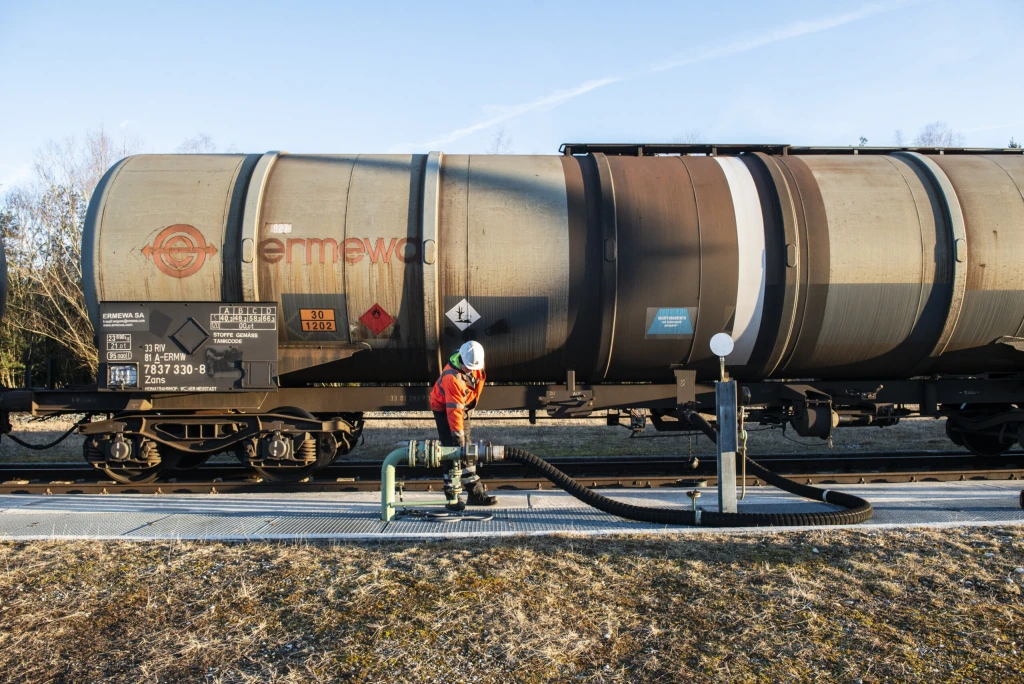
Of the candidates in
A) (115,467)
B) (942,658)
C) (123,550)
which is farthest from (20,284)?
(942,658)

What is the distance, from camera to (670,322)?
298 inches

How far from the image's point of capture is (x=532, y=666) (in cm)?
349

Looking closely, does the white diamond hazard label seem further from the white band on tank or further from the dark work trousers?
the white band on tank

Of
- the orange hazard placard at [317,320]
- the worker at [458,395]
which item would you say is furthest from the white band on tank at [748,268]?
the orange hazard placard at [317,320]

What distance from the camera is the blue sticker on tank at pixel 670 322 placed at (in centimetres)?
753

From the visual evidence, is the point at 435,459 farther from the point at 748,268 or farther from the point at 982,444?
the point at 982,444

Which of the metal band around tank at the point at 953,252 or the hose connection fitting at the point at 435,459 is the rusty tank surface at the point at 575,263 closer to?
the metal band around tank at the point at 953,252

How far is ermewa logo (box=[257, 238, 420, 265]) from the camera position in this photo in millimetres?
7410

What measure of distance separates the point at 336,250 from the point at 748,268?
487 cm

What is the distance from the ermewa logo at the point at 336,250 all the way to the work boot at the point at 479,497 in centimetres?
272

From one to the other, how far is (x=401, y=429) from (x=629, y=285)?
871cm

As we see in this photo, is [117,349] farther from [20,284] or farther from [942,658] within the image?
[20,284]

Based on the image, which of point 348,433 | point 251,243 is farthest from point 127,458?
point 251,243

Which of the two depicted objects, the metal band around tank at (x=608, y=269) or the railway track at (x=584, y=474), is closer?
the metal band around tank at (x=608, y=269)
